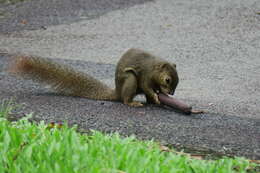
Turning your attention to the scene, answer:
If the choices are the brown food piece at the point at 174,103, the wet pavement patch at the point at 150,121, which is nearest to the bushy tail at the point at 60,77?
the wet pavement patch at the point at 150,121

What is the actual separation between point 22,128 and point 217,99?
345 centimetres

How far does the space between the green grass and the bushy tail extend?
1915mm

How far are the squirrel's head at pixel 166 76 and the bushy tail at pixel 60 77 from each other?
1.95ft

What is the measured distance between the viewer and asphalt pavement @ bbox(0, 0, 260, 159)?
5.32 metres

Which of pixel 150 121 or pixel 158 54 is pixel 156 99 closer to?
pixel 150 121

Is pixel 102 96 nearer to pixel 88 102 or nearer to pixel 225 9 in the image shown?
pixel 88 102

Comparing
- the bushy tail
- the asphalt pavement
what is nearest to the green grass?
the asphalt pavement

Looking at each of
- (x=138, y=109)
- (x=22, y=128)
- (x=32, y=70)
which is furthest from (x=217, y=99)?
(x=22, y=128)

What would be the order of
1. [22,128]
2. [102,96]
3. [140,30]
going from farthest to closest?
[140,30]
[102,96]
[22,128]

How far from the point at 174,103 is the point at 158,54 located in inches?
163

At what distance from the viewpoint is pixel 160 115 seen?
5781mm

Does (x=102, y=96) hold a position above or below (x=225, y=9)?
below

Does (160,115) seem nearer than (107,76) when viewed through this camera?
Yes

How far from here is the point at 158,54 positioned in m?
9.98
